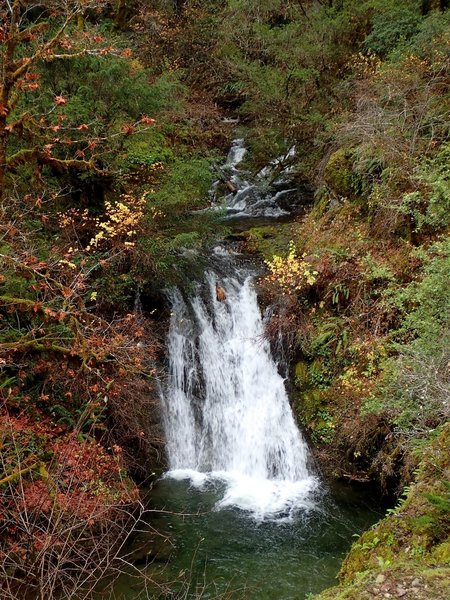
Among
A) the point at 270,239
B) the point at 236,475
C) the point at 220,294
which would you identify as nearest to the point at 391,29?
the point at 270,239

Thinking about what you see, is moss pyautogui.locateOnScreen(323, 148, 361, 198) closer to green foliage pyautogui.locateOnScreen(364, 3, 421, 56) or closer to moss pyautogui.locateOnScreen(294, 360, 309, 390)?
green foliage pyautogui.locateOnScreen(364, 3, 421, 56)

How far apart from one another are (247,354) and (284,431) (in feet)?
6.09

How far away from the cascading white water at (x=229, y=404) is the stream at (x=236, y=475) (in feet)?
0.07

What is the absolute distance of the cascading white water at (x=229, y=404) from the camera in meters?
9.72

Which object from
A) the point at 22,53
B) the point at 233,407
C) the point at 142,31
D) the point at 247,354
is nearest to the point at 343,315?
the point at 247,354

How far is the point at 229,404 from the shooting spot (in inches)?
421

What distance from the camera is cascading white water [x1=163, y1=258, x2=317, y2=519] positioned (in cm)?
972

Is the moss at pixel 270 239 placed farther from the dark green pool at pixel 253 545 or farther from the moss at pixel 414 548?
the moss at pixel 414 548

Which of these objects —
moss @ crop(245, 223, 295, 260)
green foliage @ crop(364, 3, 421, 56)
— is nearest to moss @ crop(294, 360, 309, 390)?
moss @ crop(245, 223, 295, 260)

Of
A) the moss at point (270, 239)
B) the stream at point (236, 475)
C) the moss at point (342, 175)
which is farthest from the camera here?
the moss at point (270, 239)

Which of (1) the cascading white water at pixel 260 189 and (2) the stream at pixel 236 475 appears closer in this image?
(2) the stream at pixel 236 475

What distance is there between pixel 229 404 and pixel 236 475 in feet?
4.97

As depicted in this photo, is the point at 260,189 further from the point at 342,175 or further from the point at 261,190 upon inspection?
the point at 342,175

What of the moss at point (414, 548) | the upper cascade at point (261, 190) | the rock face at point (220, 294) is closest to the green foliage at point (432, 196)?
the rock face at point (220, 294)
